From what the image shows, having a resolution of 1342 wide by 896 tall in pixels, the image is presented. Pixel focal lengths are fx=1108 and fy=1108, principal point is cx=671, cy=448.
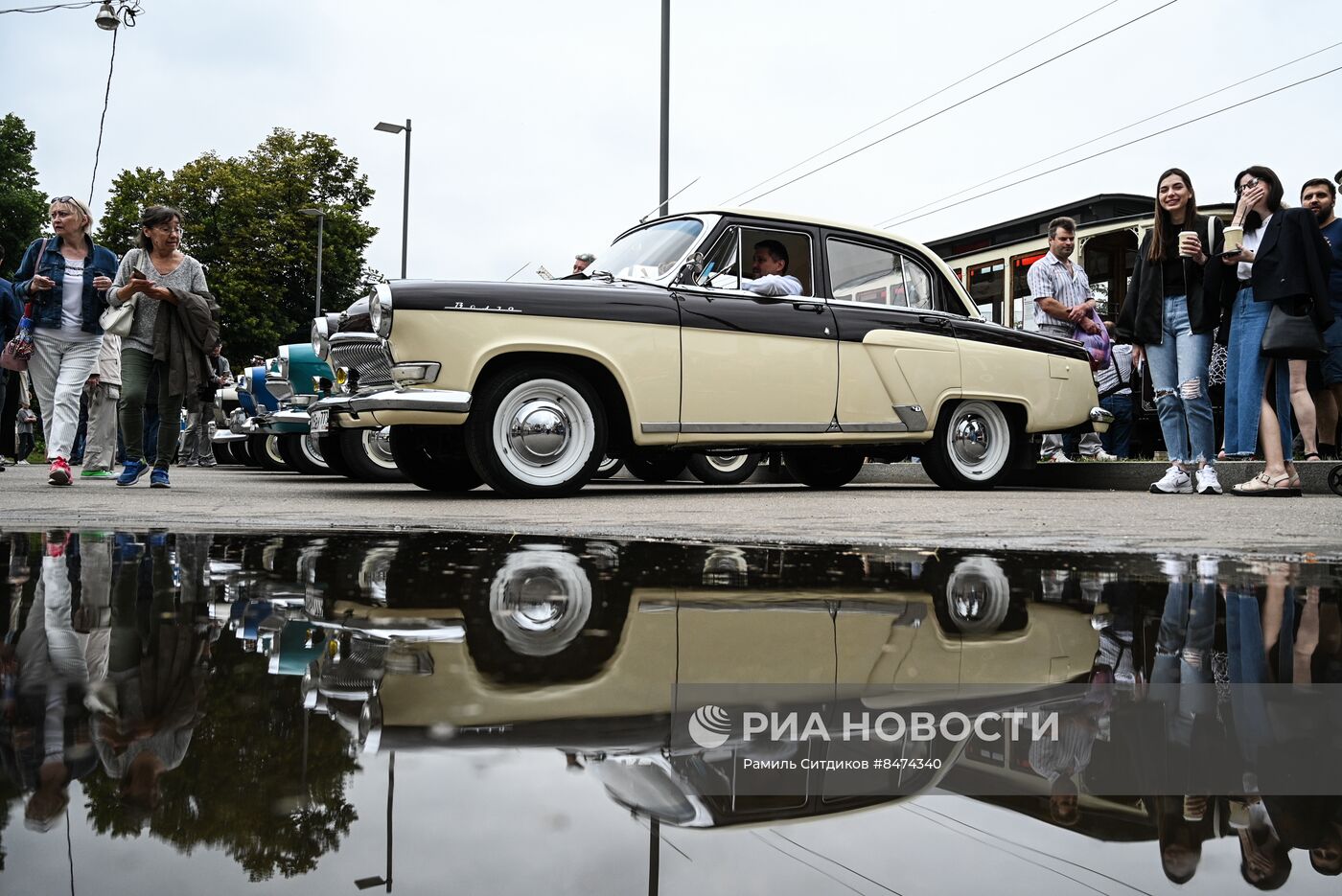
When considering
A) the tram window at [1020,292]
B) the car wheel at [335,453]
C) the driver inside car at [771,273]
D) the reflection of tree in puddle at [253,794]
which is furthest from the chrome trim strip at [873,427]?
the tram window at [1020,292]

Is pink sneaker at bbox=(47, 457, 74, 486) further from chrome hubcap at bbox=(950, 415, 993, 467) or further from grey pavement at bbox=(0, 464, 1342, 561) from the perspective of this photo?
chrome hubcap at bbox=(950, 415, 993, 467)

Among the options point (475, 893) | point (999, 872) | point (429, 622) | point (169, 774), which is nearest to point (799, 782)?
point (999, 872)

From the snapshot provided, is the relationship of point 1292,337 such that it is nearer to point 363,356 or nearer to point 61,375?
point 363,356

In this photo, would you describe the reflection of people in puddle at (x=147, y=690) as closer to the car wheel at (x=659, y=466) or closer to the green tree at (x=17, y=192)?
the car wheel at (x=659, y=466)

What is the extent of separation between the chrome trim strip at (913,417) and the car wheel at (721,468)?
2606 mm

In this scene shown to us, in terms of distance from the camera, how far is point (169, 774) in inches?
39.7

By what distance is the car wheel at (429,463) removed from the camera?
6.90 metres

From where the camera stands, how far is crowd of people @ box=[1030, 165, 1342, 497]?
6.27 metres

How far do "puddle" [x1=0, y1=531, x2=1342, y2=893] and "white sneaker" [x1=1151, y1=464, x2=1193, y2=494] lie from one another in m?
5.10

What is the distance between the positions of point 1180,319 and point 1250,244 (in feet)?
1.92

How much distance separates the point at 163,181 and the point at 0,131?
9.05 meters

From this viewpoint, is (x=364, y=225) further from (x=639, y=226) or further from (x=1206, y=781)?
(x=1206, y=781)

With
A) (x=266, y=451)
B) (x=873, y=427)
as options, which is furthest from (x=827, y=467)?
(x=266, y=451)

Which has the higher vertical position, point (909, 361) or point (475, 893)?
point (909, 361)
